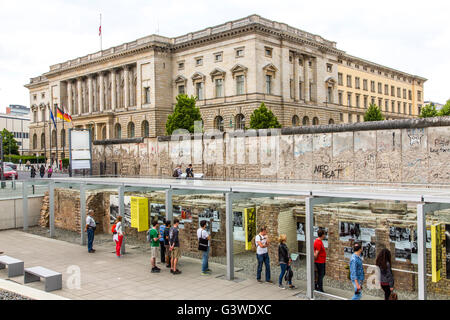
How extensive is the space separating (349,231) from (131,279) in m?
6.44

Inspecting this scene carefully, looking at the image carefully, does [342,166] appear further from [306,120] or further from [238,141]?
[306,120]

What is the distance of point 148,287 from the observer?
12109 millimetres

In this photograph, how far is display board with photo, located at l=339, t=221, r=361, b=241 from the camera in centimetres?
1116

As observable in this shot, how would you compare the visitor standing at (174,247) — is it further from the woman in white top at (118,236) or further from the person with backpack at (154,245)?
the woman in white top at (118,236)

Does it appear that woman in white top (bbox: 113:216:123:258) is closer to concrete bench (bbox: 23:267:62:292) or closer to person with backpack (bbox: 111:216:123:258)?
person with backpack (bbox: 111:216:123:258)

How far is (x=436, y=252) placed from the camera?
9.26m

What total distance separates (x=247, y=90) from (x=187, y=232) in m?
38.8

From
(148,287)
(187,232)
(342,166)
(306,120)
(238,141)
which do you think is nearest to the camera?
(148,287)

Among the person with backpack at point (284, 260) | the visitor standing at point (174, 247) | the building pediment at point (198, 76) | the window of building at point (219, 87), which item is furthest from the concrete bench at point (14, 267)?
the building pediment at point (198, 76)

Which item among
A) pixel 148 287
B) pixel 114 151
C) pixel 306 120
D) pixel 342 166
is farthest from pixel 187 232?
pixel 306 120

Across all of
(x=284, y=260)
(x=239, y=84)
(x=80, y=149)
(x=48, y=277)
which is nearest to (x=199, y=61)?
(x=239, y=84)

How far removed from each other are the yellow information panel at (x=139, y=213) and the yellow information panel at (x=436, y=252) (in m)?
10.5

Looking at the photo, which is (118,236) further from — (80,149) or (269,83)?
(269,83)

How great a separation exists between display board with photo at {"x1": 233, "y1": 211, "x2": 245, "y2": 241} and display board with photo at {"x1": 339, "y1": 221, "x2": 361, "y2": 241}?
3.30 metres
